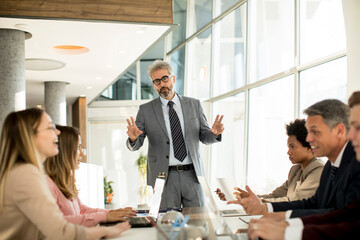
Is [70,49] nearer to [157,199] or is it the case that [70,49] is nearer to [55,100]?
[55,100]

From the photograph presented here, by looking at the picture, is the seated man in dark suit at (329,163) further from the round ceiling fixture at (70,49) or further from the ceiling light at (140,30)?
the round ceiling fixture at (70,49)

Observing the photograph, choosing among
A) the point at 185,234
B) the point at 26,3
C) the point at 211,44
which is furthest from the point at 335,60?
the point at 211,44

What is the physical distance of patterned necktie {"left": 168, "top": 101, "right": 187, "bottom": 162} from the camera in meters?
3.41

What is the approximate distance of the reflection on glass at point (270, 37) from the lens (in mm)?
6137

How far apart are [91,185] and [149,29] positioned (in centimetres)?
258

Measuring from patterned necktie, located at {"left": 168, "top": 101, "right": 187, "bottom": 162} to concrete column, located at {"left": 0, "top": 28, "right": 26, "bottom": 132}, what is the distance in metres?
2.55

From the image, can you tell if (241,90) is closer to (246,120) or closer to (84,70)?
(246,120)

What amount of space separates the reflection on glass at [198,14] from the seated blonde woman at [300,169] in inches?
274

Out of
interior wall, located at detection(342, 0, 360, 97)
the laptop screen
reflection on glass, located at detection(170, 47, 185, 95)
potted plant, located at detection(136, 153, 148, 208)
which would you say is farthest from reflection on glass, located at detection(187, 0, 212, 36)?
the laptop screen

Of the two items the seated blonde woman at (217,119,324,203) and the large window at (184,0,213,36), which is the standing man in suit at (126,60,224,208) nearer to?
the seated blonde woman at (217,119,324,203)

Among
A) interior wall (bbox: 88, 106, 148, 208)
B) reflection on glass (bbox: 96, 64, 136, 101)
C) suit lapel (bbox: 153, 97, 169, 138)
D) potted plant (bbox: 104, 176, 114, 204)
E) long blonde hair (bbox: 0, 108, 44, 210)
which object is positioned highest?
reflection on glass (bbox: 96, 64, 136, 101)

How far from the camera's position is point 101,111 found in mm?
13320

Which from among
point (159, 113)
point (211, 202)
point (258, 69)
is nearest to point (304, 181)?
point (211, 202)

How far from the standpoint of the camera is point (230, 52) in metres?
8.52
